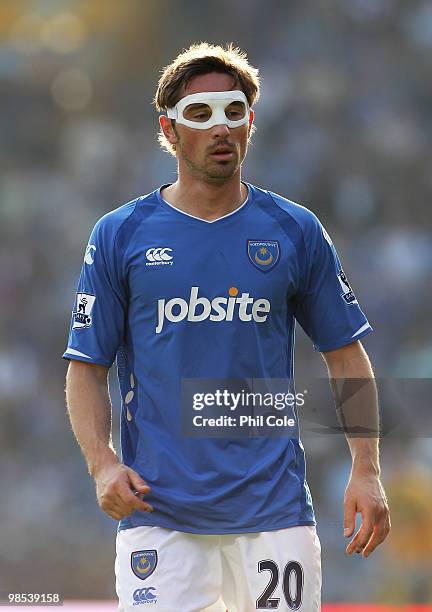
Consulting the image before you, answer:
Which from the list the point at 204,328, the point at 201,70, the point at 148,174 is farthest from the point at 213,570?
the point at 148,174

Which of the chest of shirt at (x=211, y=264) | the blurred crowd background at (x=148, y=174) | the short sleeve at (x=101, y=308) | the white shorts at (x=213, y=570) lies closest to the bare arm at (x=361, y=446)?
the white shorts at (x=213, y=570)

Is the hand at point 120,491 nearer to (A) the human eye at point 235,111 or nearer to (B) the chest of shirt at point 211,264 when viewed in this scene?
(B) the chest of shirt at point 211,264

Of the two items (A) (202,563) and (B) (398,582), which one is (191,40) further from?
(A) (202,563)

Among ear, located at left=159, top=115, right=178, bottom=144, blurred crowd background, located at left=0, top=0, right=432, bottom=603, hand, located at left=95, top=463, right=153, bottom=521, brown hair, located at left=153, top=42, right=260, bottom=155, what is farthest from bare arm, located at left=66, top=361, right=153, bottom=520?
blurred crowd background, located at left=0, top=0, right=432, bottom=603

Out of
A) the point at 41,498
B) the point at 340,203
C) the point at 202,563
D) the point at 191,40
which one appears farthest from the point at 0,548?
the point at 202,563

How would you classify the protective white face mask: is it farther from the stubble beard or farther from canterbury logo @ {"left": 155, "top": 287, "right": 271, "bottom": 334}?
canterbury logo @ {"left": 155, "top": 287, "right": 271, "bottom": 334}

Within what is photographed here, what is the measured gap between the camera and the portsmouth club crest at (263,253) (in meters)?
2.90

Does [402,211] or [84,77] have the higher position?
[84,77]

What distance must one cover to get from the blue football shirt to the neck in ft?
0.07

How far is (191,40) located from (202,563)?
546cm

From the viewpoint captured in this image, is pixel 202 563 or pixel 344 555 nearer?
pixel 202 563

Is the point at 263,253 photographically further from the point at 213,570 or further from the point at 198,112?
the point at 213,570

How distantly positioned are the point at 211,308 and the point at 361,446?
503 mm

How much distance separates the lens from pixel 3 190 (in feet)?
24.7
